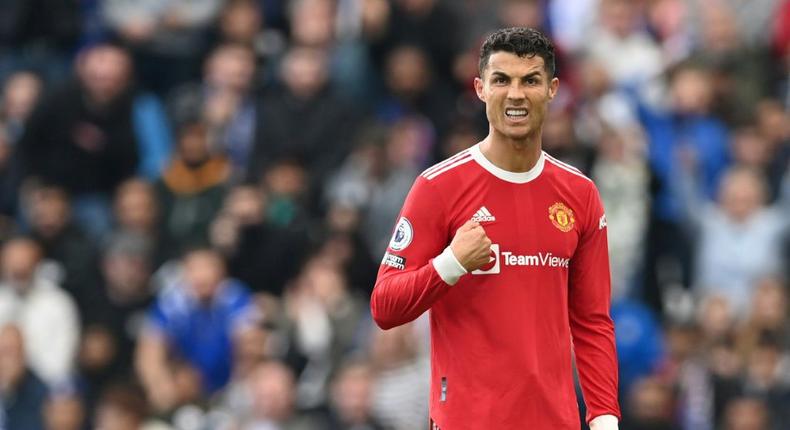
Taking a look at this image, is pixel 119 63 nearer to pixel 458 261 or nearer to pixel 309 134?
pixel 309 134

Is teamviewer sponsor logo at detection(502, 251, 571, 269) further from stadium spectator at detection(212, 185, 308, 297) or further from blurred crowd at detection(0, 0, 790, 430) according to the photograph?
stadium spectator at detection(212, 185, 308, 297)

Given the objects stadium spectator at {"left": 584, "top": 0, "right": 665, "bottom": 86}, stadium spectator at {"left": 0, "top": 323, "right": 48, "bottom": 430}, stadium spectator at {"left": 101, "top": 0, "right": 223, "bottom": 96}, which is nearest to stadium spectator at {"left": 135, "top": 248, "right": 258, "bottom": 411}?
stadium spectator at {"left": 0, "top": 323, "right": 48, "bottom": 430}

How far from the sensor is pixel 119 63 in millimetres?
15359

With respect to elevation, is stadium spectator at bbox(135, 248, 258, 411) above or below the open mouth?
below

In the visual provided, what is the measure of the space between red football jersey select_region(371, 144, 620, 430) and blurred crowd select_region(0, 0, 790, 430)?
5.45m

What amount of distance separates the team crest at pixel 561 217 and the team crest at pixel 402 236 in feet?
1.92

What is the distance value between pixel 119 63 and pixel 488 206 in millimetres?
8572

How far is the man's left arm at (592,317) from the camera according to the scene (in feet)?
24.3

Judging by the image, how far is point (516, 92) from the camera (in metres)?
7.12

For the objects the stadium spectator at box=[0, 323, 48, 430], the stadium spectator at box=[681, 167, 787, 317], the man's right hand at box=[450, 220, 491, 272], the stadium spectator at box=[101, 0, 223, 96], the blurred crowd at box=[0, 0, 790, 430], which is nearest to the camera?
the man's right hand at box=[450, 220, 491, 272]

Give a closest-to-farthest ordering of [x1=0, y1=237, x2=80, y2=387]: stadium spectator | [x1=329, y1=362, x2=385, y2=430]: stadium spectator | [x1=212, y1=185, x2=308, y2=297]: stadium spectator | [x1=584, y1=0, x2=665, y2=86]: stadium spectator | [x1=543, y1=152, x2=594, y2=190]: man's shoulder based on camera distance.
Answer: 1. [x1=543, y1=152, x2=594, y2=190]: man's shoulder
2. [x1=329, y1=362, x2=385, y2=430]: stadium spectator
3. [x1=0, y1=237, x2=80, y2=387]: stadium spectator
4. [x1=212, y1=185, x2=308, y2=297]: stadium spectator
5. [x1=584, y1=0, x2=665, y2=86]: stadium spectator

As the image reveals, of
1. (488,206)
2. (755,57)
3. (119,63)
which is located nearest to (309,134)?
(119,63)

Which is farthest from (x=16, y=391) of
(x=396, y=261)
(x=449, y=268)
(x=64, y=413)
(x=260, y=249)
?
(x=449, y=268)

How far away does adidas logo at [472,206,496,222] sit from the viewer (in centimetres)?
725
